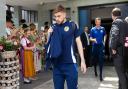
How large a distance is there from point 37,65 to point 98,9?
19.0ft

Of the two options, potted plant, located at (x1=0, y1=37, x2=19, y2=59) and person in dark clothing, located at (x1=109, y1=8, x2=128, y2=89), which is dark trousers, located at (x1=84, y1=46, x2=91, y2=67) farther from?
potted plant, located at (x1=0, y1=37, x2=19, y2=59)

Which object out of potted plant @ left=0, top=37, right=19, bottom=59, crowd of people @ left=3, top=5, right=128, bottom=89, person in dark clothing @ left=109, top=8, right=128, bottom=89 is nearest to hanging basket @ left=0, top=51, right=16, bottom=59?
potted plant @ left=0, top=37, right=19, bottom=59

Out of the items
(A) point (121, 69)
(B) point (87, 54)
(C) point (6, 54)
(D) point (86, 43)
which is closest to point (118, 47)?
(A) point (121, 69)

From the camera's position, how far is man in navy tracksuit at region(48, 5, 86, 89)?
4539mm

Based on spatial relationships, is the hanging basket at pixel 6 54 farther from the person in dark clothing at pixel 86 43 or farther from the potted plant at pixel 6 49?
the person in dark clothing at pixel 86 43

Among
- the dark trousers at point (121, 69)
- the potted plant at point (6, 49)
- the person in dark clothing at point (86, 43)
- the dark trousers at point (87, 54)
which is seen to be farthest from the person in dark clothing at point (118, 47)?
the dark trousers at point (87, 54)

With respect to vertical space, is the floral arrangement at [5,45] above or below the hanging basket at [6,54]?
above

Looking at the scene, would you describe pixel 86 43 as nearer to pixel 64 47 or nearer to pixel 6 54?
pixel 6 54

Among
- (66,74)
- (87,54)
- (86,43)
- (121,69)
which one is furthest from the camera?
(87,54)

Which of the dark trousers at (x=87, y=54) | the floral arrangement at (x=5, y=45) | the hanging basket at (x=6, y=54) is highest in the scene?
the floral arrangement at (x=5, y=45)

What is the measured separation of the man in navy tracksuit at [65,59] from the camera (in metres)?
4.54

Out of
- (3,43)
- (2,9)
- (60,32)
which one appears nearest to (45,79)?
(2,9)

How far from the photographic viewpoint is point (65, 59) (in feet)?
14.9

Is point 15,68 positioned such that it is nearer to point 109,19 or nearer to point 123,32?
point 123,32
